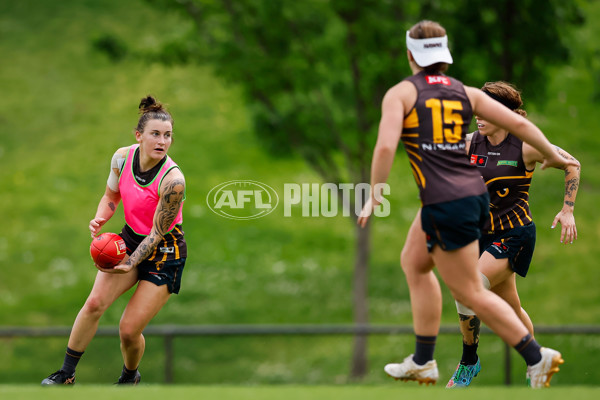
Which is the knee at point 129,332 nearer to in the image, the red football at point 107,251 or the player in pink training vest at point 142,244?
the player in pink training vest at point 142,244

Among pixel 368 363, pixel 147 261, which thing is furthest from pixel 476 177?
pixel 368 363

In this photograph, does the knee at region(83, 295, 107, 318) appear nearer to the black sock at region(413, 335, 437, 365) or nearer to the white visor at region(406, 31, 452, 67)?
the black sock at region(413, 335, 437, 365)

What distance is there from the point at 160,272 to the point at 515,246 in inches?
108

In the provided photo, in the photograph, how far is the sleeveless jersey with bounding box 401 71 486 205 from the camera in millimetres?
4949

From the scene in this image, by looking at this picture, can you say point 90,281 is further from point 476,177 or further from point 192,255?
point 476,177

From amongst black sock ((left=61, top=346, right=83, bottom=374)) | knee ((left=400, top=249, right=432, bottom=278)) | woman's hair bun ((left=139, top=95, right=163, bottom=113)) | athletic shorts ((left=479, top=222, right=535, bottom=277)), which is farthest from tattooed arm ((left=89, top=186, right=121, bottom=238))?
athletic shorts ((left=479, top=222, right=535, bottom=277))

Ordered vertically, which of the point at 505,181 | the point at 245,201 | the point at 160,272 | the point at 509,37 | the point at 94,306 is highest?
the point at 509,37

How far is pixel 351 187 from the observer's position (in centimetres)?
1323

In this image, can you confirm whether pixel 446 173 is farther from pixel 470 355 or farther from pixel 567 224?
pixel 470 355

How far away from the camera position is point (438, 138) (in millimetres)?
4973

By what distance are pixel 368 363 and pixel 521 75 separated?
5386mm

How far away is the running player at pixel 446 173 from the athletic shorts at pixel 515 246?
106 centimetres

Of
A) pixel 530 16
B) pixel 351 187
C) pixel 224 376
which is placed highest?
Result: pixel 530 16

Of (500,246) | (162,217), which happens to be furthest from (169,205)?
Answer: (500,246)
